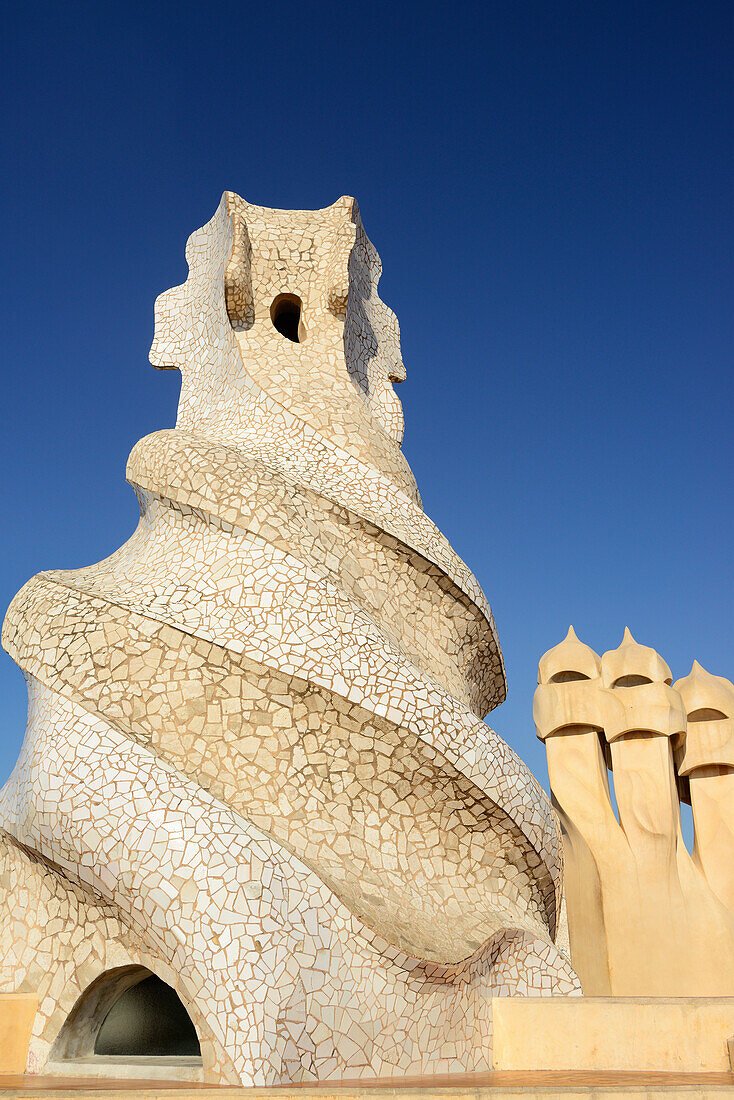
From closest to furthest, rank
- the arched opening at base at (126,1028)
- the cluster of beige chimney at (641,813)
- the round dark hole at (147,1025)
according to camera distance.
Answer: the arched opening at base at (126,1028)
the round dark hole at (147,1025)
the cluster of beige chimney at (641,813)

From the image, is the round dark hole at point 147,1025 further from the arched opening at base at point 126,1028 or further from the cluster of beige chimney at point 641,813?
the cluster of beige chimney at point 641,813

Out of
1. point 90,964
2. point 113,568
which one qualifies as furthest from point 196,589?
point 90,964

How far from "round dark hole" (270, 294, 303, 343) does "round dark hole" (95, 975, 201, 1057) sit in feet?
17.1

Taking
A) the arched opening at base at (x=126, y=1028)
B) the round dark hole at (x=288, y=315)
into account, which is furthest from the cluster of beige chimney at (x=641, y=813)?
the arched opening at base at (x=126, y=1028)

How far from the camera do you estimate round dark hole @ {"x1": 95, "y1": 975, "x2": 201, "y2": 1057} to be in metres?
5.78

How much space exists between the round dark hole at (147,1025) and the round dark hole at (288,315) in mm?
5214

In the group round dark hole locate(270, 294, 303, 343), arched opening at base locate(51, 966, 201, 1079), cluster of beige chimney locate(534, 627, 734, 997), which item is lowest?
arched opening at base locate(51, 966, 201, 1079)

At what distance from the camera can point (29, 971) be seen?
5.34 meters

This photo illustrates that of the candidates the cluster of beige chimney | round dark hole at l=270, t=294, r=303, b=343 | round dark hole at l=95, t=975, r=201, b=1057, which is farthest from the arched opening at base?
the cluster of beige chimney

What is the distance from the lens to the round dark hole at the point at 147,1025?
19.0ft

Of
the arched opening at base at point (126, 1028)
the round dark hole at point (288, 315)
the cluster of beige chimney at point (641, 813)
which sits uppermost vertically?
the round dark hole at point (288, 315)

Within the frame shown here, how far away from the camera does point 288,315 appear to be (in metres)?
9.06

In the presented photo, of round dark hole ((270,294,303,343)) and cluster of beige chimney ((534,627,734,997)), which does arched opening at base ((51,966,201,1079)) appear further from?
cluster of beige chimney ((534,627,734,997))

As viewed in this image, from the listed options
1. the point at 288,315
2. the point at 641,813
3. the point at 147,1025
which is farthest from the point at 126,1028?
the point at 641,813
